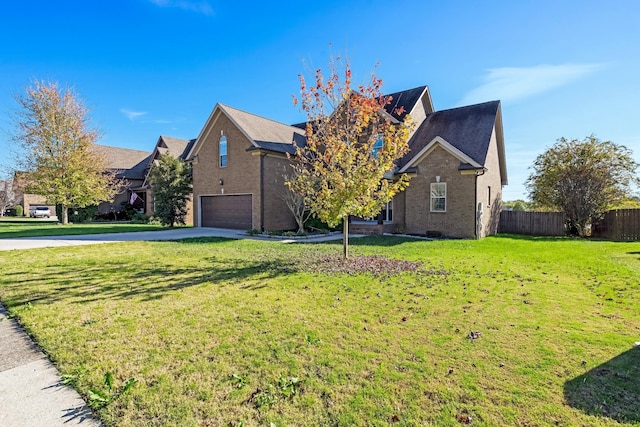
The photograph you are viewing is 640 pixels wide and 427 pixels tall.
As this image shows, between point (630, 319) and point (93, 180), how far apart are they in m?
31.3

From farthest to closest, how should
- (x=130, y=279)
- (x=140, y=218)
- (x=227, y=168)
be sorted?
(x=140, y=218) < (x=227, y=168) < (x=130, y=279)

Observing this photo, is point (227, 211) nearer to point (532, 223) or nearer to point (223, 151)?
point (223, 151)

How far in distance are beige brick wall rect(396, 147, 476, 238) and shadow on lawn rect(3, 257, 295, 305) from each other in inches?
434

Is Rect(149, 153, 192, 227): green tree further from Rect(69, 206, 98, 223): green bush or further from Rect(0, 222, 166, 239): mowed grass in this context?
Rect(69, 206, 98, 223): green bush

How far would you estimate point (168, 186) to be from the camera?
2206cm

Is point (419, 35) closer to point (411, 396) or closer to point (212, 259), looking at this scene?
point (212, 259)

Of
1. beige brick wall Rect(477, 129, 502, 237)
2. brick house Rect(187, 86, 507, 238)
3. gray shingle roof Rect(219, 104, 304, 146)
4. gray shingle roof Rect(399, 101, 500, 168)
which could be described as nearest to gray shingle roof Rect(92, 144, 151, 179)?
brick house Rect(187, 86, 507, 238)

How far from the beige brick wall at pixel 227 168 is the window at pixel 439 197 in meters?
9.92

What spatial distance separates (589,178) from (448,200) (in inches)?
371

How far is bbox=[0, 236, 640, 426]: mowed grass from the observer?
2.68 metres

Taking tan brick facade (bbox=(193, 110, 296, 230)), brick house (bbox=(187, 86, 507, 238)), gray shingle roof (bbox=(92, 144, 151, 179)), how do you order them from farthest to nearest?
1. gray shingle roof (bbox=(92, 144, 151, 179))
2. tan brick facade (bbox=(193, 110, 296, 230))
3. brick house (bbox=(187, 86, 507, 238))

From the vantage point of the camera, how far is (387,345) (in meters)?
3.84

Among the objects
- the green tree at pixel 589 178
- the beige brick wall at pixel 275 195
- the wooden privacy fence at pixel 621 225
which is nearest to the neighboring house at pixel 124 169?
the beige brick wall at pixel 275 195

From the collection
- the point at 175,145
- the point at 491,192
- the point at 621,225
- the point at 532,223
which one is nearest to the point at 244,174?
the point at 491,192
